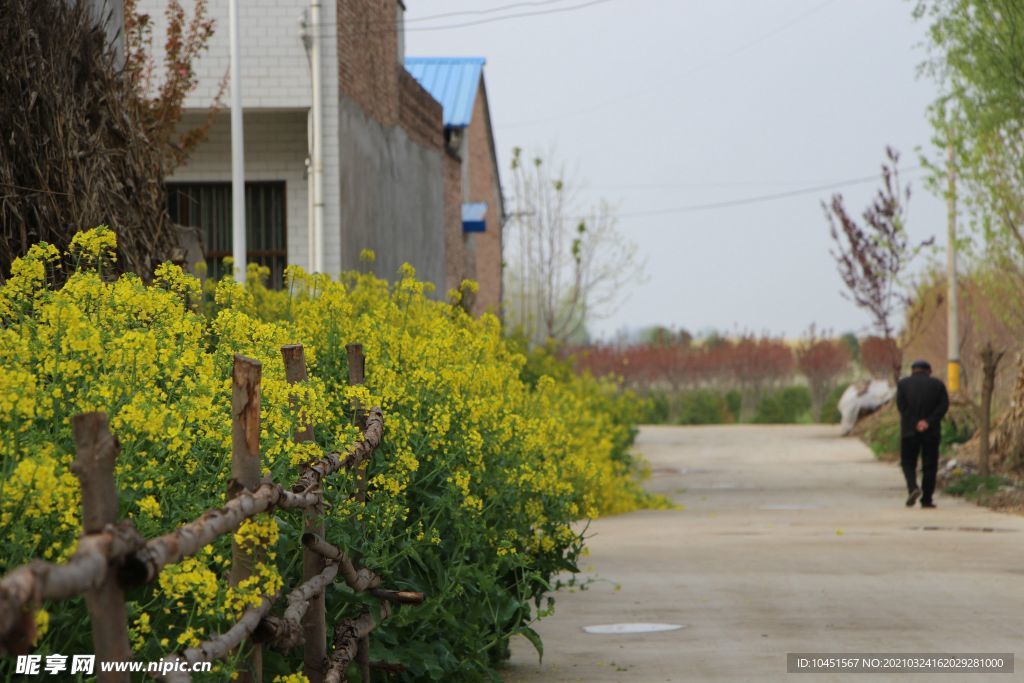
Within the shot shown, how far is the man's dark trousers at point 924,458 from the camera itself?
1728 centimetres

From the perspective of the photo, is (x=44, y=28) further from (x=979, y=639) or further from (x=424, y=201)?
(x=424, y=201)

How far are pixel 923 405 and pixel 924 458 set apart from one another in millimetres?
627

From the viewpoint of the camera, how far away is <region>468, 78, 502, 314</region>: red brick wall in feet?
115

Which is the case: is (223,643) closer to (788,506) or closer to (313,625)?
(313,625)

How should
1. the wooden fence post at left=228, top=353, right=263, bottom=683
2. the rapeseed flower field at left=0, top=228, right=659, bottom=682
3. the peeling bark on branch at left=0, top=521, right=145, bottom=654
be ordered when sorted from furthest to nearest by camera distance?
the wooden fence post at left=228, top=353, right=263, bottom=683, the rapeseed flower field at left=0, top=228, right=659, bottom=682, the peeling bark on branch at left=0, top=521, right=145, bottom=654

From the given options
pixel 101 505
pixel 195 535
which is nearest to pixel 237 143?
pixel 195 535

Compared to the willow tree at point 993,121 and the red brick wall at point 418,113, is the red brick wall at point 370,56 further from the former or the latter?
the willow tree at point 993,121

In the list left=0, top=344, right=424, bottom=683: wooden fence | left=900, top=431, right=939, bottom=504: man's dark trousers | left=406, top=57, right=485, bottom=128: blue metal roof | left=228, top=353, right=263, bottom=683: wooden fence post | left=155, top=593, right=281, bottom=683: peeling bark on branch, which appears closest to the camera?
left=0, top=344, right=424, bottom=683: wooden fence

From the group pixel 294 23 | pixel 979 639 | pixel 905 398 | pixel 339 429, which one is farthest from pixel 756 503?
pixel 339 429

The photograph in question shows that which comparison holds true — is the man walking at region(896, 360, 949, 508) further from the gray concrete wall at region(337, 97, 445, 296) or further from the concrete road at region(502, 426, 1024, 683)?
the gray concrete wall at region(337, 97, 445, 296)

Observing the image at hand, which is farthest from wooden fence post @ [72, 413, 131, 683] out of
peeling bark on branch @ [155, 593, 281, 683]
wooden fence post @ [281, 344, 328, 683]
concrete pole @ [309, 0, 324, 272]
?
concrete pole @ [309, 0, 324, 272]

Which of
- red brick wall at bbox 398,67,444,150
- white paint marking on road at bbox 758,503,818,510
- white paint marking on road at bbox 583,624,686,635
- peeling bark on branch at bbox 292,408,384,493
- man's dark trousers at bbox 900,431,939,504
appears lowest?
white paint marking on road at bbox 758,503,818,510

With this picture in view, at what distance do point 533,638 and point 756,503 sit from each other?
40.0ft

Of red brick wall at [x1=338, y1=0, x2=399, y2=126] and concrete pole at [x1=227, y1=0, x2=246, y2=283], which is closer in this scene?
concrete pole at [x1=227, y1=0, x2=246, y2=283]
